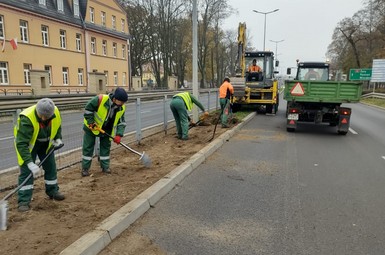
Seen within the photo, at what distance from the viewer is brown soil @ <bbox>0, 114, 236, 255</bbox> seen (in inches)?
131

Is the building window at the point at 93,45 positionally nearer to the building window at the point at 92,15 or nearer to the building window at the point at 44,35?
the building window at the point at 92,15

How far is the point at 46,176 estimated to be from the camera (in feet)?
14.7

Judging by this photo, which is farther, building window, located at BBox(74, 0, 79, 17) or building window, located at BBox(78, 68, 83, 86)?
building window, located at BBox(78, 68, 83, 86)

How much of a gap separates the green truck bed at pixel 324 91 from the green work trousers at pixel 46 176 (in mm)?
8179

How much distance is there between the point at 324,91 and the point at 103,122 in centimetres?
758

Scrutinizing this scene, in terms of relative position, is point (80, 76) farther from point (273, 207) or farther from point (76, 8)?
point (273, 207)

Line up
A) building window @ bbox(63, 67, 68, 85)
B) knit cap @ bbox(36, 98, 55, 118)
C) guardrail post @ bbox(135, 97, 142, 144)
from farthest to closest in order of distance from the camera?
1. building window @ bbox(63, 67, 68, 85)
2. guardrail post @ bbox(135, 97, 142, 144)
3. knit cap @ bbox(36, 98, 55, 118)

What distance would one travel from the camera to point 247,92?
16266 millimetres

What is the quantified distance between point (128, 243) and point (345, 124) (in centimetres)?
917

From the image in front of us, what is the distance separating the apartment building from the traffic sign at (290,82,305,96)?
1884 centimetres

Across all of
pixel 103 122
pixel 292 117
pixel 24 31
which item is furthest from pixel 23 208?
pixel 24 31

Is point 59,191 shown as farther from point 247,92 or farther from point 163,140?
point 247,92

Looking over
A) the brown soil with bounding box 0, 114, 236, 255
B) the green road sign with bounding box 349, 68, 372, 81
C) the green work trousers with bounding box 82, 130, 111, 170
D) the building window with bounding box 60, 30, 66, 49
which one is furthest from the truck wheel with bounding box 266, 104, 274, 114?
the green road sign with bounding box 349, 68, 372, 81

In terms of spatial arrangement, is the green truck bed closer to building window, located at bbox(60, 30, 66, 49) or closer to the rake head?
the rake head
